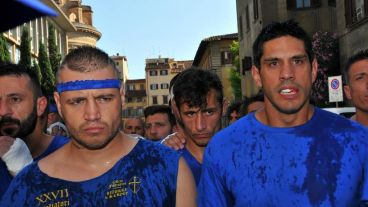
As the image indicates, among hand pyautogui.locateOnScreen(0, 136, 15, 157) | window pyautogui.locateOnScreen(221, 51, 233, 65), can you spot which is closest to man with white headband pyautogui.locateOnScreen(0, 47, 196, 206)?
hand pyautogui.locateOnScreen(0, 136, 15, 157)

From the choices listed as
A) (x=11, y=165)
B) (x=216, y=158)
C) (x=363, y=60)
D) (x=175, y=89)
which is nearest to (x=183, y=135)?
(x=175, y=89)

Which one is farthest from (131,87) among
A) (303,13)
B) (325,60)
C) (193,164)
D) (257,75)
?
(257,75)

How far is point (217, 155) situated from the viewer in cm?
323

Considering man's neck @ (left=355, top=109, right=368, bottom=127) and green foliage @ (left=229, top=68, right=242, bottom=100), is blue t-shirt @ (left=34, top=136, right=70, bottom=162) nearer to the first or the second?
man's neck @ (left=355, top=109, right=368, bottom=127)

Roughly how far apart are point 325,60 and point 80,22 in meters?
70.6

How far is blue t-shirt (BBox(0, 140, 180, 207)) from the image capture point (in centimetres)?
284

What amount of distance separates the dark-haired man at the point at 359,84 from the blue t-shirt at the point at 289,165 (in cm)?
195

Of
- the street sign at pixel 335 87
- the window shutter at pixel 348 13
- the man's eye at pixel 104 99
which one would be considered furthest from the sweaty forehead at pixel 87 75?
the window shutter at pixel 348 13

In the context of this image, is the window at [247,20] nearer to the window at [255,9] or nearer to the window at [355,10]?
the window at [255,9]

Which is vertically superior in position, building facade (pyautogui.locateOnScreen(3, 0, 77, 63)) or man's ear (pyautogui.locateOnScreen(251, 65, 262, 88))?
building facade (pyautogui.locateOnScreen(3, 0, 77, 63))

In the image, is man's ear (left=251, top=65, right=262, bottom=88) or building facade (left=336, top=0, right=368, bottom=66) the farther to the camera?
building facade (left=336, top=0, right=368, bottom=66)

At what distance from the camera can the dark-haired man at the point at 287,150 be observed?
9.93ft

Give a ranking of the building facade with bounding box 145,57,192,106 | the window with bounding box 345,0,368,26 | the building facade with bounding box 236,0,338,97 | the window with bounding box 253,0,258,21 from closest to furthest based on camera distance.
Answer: the window with bounding box 345,0,368,26 → the building facade with bounding box 236,0,338,97 → the window with bounding box 253,0,258,21 → the building facade with bounding box 145,57,192,106

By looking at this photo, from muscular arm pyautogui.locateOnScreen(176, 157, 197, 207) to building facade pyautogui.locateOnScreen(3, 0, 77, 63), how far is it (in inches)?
1036
